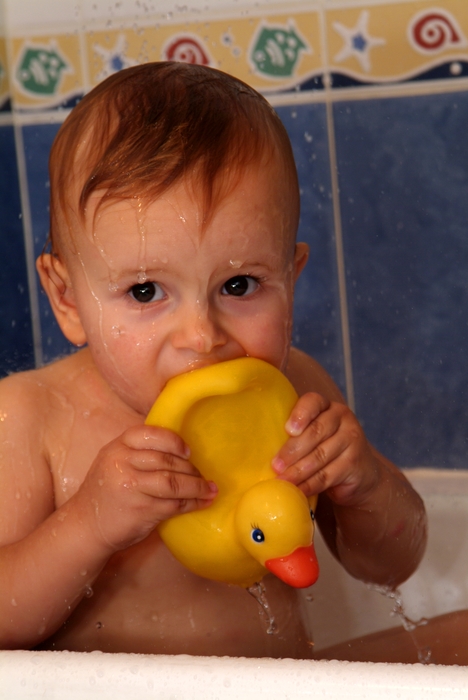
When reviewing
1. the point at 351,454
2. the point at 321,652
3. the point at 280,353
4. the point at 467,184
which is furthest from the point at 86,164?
the point at 467,184

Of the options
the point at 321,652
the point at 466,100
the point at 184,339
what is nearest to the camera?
the point at 184,339

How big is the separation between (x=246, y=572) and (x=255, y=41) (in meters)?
0.91

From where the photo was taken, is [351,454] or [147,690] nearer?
[147,690]

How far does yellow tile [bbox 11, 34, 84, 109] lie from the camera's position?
142 centimetres

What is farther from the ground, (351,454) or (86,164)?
(86,164)

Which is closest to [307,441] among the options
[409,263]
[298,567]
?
[298,567]

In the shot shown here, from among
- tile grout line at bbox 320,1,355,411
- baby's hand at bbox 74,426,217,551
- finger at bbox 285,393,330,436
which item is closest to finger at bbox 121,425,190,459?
baby's hand at bbox 74,426,217,551

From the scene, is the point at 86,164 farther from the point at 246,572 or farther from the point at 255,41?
the point at 255,41

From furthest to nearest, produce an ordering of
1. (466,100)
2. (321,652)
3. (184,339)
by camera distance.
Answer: (466,100) < (321,652) < (184,339)

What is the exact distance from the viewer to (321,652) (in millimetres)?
949

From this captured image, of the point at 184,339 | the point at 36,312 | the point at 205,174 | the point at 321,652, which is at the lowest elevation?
the point at 321,652

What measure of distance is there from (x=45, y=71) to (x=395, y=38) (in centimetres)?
56

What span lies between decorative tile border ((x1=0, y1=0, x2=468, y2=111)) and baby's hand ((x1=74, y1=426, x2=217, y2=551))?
804 millimetres

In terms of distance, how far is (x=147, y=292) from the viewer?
82 cm
